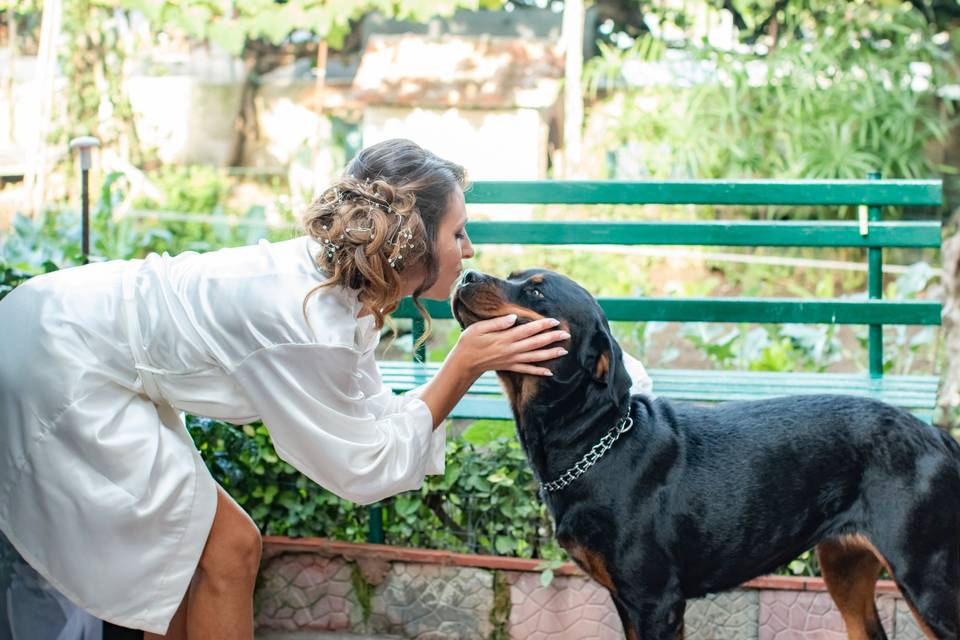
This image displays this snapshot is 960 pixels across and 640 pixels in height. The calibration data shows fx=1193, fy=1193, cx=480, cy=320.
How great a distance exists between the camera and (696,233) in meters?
4.58

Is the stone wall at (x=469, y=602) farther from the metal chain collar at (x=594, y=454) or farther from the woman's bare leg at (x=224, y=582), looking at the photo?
the woman's bare leg at (x=224, y=582)

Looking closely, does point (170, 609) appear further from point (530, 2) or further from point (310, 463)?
point (530, 2)

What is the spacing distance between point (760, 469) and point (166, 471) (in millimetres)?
1539

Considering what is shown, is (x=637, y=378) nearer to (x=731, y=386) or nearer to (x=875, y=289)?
(x=731, y=386)

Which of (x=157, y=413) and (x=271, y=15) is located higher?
(x=271, y=15)

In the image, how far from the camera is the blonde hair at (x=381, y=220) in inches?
111

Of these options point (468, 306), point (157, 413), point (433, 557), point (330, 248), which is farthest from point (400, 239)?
point (433, 557)

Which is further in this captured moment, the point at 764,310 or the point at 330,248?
the point at 764,310

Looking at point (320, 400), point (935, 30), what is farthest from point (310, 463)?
point (935, 30)

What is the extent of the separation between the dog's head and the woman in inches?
2.7

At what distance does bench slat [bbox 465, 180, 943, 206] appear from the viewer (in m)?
4.53

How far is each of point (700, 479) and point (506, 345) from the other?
685 millimetres

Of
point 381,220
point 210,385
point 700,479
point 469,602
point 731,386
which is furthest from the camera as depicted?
point 731,386

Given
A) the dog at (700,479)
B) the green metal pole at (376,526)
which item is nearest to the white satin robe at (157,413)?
the dog at (700,479)
